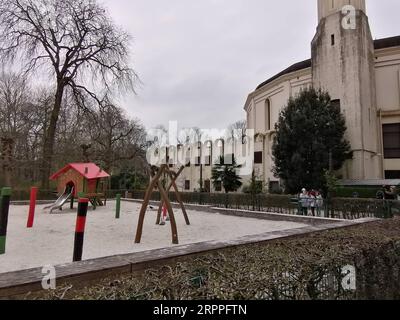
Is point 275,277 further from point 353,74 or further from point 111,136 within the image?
point 111,136

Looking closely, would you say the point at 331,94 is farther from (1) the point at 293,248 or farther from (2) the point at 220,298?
(2) the point at 220,298

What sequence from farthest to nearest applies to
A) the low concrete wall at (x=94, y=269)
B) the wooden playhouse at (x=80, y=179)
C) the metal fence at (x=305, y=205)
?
the wooden playhouse at (x=80, y=179) < the metal fence at (x=305, y=205) < the low concrete wall at (x=94, y=269)

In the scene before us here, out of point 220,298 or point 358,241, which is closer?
point 220,298

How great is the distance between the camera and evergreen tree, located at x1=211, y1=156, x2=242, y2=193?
1359 inches

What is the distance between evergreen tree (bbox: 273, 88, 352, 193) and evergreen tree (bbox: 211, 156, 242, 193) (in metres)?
9.95

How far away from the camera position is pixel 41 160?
24656 millimetres

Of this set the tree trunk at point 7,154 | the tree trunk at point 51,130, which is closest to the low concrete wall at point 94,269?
the tree trunk at point 7,154

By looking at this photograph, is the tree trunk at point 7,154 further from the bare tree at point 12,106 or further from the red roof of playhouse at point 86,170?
the red roof of playhouse at point 86,170

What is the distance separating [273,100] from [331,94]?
9.13 m

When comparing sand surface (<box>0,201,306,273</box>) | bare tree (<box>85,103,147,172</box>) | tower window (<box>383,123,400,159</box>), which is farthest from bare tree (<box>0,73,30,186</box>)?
tower window (<box>383,123,400,159</box>)

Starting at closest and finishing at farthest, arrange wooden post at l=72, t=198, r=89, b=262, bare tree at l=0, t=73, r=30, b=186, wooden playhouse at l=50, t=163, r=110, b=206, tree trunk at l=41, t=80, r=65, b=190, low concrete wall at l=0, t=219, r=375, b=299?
low concrete wall at l=0, t=219, r=375, b=299 < wooden post at l=72, t=198, r=89, b=262 < wooden playhouse at l=50, t=163, r=110, b=206 < tree trunk at l=41, t=80, r=65, b=190 < bare tree at l=0, t=73, r=30, b=186

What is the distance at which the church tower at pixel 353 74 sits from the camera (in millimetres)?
24266

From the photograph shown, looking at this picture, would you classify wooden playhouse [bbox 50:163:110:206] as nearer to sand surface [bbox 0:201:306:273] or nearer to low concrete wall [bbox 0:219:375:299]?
sand surface [bbox 0:201:306:273]

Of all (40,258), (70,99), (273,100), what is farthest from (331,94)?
(40,258)
